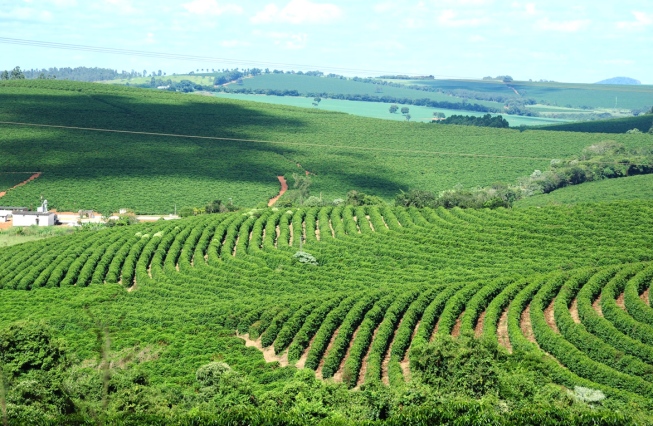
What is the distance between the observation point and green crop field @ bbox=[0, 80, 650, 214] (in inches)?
4449

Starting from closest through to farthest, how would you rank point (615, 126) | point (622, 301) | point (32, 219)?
point (622, 301) → point (32, 219) → point (615, 126)

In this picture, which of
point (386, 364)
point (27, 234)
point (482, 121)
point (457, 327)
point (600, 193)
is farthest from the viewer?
point (482, 121)

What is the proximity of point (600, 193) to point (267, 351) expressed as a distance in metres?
68.4

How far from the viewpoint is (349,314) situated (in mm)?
48781

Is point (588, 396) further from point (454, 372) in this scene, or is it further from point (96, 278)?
point (96, 278)

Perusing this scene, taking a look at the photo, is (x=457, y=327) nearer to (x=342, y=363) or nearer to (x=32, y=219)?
(x=342, y=363)

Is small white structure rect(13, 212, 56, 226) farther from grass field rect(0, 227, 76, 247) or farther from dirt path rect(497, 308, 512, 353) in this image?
dirt path rect(497, 308, 512, 353)

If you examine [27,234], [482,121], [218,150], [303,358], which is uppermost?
[482,121]

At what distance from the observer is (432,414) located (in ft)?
99.2

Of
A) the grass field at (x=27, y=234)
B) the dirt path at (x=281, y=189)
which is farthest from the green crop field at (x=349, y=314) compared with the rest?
the dirt path at (x=281, y=189)

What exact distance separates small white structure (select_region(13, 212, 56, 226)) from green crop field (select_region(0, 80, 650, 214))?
10.7 meters

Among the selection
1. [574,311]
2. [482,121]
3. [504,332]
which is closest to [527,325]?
[504,332]

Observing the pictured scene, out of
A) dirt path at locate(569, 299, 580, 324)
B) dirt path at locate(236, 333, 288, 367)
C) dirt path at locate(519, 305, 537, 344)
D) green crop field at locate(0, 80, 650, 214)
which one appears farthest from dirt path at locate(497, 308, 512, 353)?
green crop field at locate(0, 80, 650, 214)

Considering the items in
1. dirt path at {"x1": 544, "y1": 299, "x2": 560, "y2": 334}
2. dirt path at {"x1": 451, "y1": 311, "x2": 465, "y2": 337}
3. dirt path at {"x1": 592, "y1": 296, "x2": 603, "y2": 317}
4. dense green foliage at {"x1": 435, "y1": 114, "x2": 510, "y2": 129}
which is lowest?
dirt path at {"x1": 451, "y1": 311, "x2": 465, "y2": 337}
